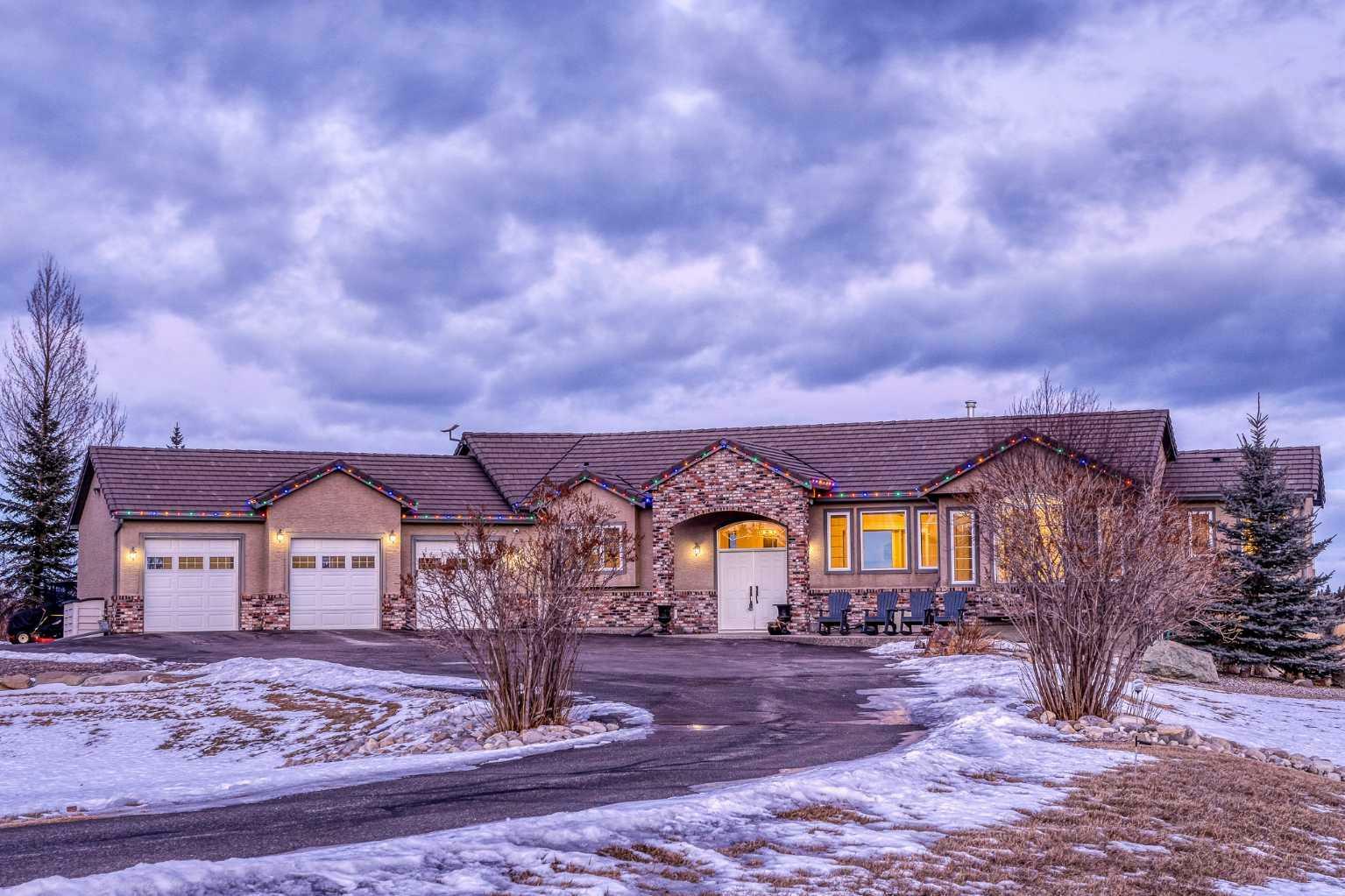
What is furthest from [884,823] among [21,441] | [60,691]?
[21,441]

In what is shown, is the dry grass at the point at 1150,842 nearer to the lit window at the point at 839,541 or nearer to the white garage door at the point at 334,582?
the lit window at the point at 839,541

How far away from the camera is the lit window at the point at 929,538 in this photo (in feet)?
102

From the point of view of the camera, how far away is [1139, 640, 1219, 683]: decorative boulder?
2256 centimetres

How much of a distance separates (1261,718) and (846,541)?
14.3 metres

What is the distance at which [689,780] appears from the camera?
33.4 ft

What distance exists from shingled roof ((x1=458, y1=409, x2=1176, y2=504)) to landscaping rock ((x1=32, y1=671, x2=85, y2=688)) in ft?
37.5

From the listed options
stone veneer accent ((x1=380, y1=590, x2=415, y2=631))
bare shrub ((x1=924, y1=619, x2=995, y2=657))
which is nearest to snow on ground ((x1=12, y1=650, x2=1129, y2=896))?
bare shrub ((x1=924, y1=619, x2=995, y2=657))

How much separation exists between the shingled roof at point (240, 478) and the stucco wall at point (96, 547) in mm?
611

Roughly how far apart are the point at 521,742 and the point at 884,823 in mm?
5683

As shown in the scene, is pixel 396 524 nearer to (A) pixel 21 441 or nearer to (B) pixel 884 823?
(A) pixel 21 441

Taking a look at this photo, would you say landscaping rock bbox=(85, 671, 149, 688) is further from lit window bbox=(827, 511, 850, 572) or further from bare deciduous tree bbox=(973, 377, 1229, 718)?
lit window bbox=(827, 511, 850, 572)

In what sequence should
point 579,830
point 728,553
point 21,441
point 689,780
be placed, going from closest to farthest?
point 579,830, point 689,780, point 728,553, point 21,441

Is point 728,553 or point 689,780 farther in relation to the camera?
point 728,553

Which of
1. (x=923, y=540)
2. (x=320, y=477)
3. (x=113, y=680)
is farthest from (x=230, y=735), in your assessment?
(x=923, y=540)
